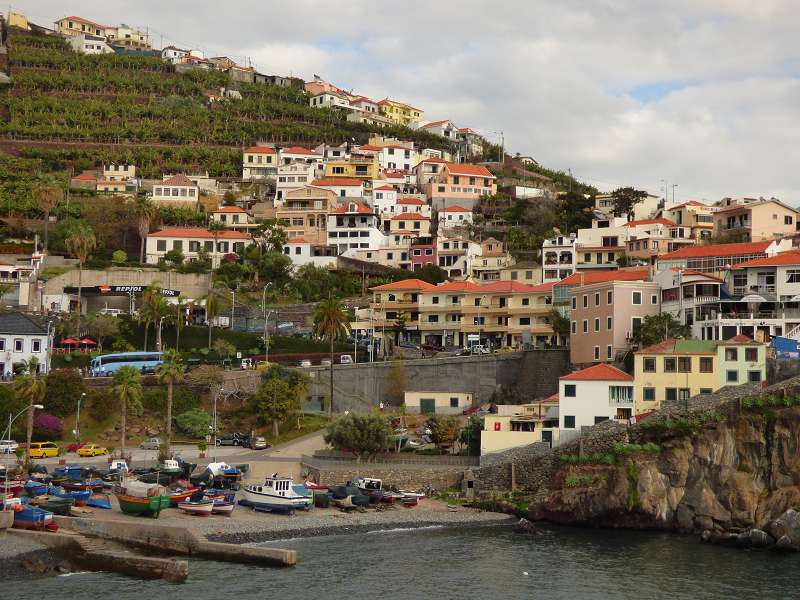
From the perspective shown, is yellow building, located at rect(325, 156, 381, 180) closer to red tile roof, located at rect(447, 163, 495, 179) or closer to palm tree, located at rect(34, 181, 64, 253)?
red tile roof, located at rect(447, 163, 495, 179)

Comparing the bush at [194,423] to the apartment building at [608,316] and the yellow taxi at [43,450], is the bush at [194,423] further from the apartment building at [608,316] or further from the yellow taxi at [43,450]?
the apartment building at [608,316]

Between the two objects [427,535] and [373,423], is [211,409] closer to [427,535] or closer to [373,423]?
[373,423]

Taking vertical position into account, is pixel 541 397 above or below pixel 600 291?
below

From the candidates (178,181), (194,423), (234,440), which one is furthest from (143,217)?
(234,440)

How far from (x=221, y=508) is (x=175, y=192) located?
82.5 metres

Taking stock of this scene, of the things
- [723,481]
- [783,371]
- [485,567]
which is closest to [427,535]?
[485,567]

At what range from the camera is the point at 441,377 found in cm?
9431

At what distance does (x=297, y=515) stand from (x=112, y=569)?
1502 cm

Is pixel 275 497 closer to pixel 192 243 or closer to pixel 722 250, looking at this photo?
pixel 722 250

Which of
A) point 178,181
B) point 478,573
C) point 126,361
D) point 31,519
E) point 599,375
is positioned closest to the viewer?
point 478,573

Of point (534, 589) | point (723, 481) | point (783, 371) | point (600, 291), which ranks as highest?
point (600, 291)

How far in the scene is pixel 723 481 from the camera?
67.7 meters

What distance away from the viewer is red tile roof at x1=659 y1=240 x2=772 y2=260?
99194 mm

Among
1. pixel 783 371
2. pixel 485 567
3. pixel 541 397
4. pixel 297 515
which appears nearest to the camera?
pixel 485 567
